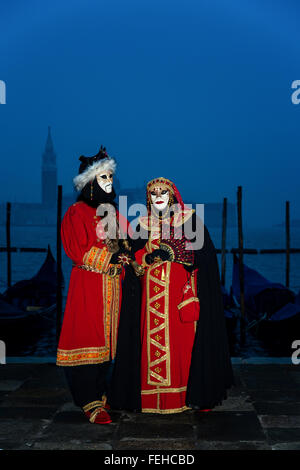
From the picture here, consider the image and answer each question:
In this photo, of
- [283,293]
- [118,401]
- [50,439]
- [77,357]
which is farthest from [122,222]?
[283,293]

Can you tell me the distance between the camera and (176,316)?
3.82 m

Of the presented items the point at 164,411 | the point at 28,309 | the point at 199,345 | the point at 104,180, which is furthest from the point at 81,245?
the point at 28,309

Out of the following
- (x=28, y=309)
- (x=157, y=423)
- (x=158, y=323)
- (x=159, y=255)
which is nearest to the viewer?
(x=157, y=423)

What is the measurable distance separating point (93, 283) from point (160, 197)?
2.58 feet

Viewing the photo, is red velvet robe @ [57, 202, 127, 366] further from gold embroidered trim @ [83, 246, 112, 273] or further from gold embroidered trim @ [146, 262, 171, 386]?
gold embroidered trim @ [146, 262, 171, 386]

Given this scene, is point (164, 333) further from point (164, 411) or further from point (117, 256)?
point (117, 256)

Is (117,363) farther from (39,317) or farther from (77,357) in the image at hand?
(39,317)

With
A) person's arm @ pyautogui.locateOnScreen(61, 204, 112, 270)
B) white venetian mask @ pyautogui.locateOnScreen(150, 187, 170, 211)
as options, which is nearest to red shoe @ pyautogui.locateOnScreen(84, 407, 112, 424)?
person's arm @ pyautogui.locateOnScreen(61, 204, 112, 270)

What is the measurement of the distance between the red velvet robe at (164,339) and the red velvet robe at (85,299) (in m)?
0.29

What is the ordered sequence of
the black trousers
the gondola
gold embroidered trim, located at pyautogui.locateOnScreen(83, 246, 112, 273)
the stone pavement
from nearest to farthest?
the stone pavement → gold embroidered trim, located at pyautogui.locateOnScreen(83, 246, 112, 273) → the black trousers → the gondola

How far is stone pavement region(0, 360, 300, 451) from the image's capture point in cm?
324

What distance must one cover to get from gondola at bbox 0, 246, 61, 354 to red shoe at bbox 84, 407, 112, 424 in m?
7.34
